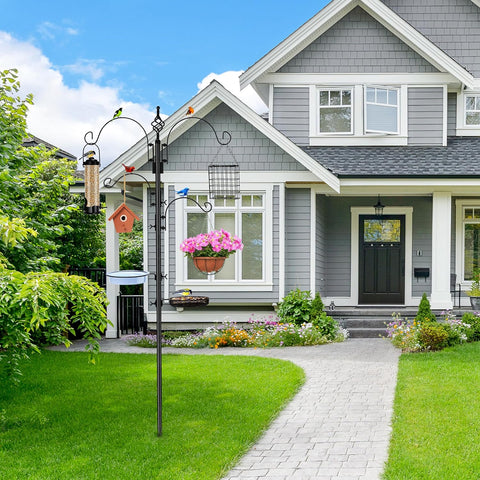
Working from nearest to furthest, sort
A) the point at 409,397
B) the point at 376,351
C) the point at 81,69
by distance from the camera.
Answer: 1. the point at 409,397
2. the point at 376,351
3. the point at 81,69

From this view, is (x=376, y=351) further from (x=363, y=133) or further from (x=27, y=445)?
(x=27, y=445)

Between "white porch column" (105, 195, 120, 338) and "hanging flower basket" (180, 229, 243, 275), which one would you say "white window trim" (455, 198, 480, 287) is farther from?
"white porch column" (105, 195, 120, 338)

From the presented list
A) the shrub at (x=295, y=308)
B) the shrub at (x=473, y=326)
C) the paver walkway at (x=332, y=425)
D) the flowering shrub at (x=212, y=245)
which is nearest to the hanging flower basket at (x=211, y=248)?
the flowering shrub at (x=212, y=245)

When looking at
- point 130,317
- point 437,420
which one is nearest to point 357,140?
point 130,317

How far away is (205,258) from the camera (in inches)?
397

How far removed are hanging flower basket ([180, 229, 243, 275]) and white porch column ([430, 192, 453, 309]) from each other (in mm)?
4974

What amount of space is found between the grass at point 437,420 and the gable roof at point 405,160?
14.0ft

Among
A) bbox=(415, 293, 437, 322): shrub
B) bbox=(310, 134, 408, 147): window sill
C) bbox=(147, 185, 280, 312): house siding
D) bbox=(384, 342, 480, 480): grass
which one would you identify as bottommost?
bbox=(384, 342, 480, 480): grass

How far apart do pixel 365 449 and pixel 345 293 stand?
921 cm

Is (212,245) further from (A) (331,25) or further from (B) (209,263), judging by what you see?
(A) (331,25)

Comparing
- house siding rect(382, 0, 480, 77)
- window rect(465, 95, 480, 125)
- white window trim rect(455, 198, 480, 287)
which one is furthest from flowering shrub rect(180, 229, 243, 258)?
house siding rect(382, 0, 480, 77)

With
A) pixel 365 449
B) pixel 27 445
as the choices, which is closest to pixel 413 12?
pixel 365 449

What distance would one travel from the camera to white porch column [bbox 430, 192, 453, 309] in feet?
42.4

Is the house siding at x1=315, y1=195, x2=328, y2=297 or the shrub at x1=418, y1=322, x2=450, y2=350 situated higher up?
the house siding at x1=315, y1=195, x2=328, y2=297
